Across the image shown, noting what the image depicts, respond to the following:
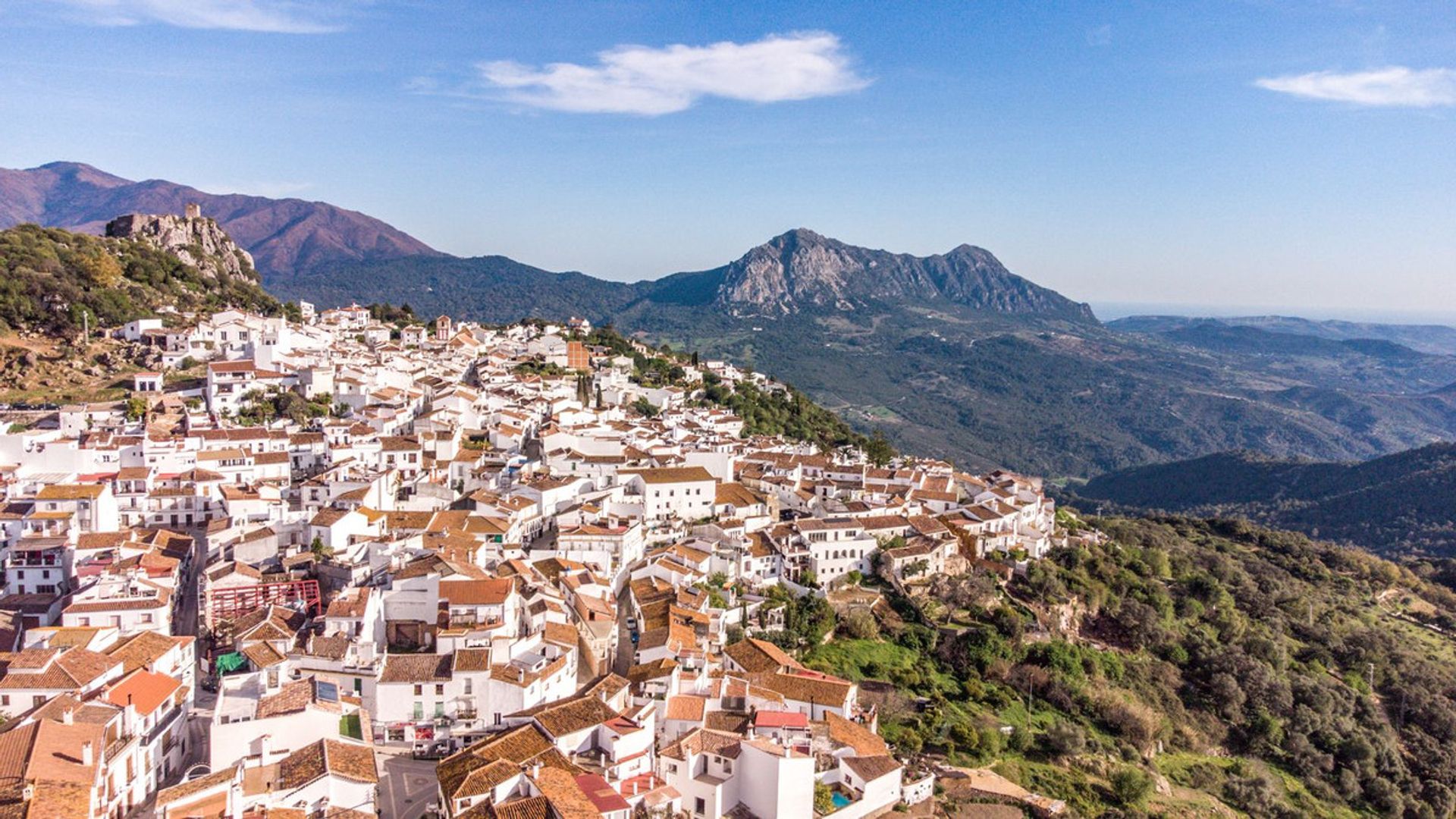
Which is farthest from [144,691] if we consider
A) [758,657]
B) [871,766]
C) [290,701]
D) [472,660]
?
[871,766]

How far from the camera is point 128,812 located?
16.4 meters

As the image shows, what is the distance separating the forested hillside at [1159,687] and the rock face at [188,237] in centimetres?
5854

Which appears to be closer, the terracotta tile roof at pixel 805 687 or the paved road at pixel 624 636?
the terracotta tile roof at pixel 805 687

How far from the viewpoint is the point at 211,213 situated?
600 feet

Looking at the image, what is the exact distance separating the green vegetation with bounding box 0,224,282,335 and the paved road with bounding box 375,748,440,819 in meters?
39.4

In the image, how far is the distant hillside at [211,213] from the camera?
16200 cm

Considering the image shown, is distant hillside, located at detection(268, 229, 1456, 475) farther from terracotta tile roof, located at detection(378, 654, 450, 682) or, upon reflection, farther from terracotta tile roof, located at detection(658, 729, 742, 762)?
terracotta tile roof, located at detection(378, 654, 450, 682)

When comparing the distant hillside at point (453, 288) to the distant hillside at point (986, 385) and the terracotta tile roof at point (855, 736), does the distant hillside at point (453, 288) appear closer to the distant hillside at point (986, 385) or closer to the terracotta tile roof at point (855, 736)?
the distant hillside at point (986, 385)

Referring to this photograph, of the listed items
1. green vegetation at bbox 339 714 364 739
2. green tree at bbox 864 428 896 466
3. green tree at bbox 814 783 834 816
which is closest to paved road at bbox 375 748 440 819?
green vegetation at bbox 339 714 364 739

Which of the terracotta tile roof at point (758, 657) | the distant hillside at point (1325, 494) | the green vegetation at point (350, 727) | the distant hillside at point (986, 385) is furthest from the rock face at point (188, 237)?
the distant hillside at point (1325, 494)

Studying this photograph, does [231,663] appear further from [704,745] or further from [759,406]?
[759,406]

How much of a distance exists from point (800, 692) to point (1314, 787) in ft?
76.5

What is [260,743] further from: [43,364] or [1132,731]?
[43,364]

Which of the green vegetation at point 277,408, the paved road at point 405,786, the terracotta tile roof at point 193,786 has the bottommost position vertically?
the paved road at point 405,786
